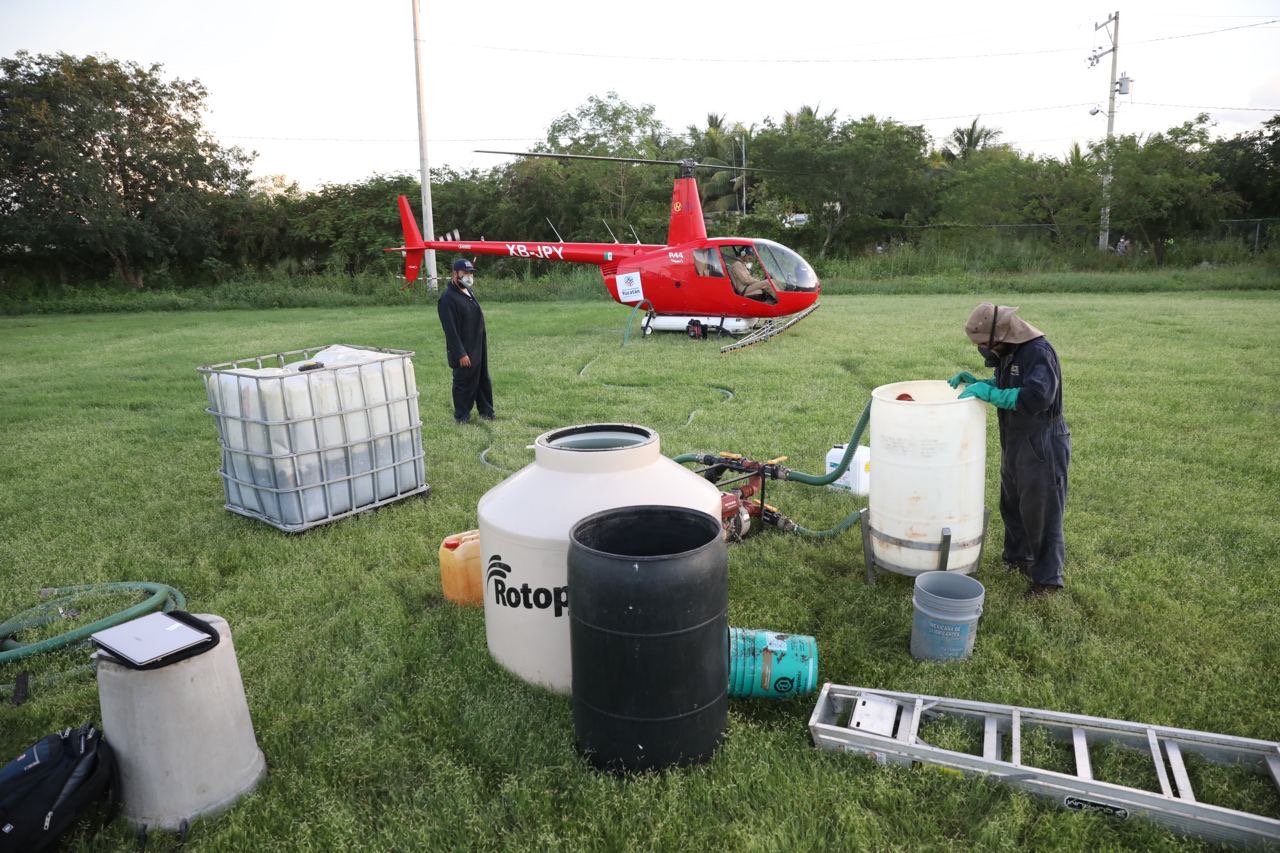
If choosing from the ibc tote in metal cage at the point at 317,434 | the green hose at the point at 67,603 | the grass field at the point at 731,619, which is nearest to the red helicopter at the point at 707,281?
the grass field at the point at 731,619

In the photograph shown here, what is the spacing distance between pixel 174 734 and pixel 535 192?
31038 mm

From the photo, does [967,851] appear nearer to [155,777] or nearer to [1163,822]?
[1163,822]

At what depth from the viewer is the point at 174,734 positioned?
248cm

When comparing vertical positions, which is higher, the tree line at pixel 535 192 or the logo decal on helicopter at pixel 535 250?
the tree line at pixel 535 192

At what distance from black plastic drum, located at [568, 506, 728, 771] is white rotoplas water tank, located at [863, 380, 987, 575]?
1517mm

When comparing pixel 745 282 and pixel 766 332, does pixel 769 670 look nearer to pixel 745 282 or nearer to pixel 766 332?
pixel 766 332

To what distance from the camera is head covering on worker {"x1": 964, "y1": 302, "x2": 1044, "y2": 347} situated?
3.83 m

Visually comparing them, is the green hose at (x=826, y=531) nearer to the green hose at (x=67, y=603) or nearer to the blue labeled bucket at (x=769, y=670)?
the blue labeled bucket at (x=769, y=670)

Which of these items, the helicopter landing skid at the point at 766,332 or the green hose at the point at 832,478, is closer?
the green hose at the point at 832,478

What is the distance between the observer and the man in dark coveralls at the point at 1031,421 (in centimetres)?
379

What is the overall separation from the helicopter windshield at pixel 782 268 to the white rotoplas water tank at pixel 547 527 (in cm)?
999

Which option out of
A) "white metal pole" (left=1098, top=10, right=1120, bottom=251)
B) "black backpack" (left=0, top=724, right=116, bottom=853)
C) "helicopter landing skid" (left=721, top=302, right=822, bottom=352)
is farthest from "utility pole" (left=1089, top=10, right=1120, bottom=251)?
"black backpack" (left=0, top=724, right=116, bottom=853)

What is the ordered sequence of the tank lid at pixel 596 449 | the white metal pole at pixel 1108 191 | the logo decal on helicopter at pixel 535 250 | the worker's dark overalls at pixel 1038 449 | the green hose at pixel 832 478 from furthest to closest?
1. the white metal pole at pixel 1108 191
2. the logo decal on helicopter at pixel 535 250
3. the green hose at pixel 832 478
4. the worker's dark overalls at pixel 1038 449
5. the tank lid at pixel 596 449

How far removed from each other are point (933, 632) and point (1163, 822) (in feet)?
3.58
